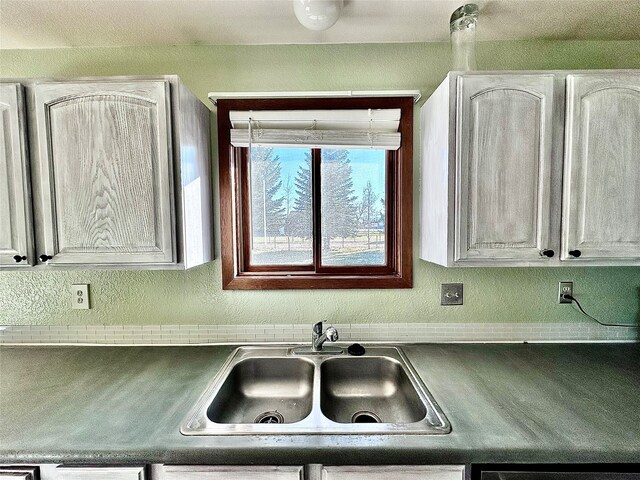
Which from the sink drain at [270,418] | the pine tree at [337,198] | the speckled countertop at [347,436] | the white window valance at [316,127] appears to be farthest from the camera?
the pine tree at [337,198]

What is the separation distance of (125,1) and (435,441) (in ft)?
6.09

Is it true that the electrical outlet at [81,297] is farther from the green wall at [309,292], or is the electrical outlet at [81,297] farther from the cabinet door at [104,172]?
the cabinet door at [104,172]

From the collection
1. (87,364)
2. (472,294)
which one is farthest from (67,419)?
(472,294)

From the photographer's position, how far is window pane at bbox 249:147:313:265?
1635 mm

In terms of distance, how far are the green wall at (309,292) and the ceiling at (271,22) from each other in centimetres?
6

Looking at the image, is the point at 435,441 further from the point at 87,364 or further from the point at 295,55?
the point at 295,55

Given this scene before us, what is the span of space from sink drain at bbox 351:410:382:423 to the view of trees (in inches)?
29.9

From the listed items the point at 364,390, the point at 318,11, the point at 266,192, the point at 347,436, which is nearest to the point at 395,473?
the point at 347,436

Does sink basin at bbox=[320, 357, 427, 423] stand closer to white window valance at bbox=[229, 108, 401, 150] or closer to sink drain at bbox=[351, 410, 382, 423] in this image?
sink drain at bbox=[351, 410, 382, 423]

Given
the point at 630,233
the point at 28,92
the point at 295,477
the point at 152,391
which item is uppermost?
the point at 28,92

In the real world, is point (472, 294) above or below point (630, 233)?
below

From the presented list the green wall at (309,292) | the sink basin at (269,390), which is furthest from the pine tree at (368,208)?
the sink basin at (269,390)

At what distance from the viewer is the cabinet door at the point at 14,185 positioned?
1.21 m

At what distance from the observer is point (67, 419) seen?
1003 millimetres
